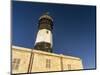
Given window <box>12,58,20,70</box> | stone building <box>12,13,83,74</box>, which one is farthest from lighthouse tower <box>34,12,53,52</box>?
window <box>12,58,20,70</box>

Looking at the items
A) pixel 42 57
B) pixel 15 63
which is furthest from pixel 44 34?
pixel 15 63

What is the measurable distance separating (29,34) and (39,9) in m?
0.24

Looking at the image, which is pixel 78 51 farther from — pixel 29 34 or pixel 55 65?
pixel 29 34

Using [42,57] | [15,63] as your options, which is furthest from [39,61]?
[15,63]

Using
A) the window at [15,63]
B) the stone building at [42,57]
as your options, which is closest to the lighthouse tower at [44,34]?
the stone building at [42,57]

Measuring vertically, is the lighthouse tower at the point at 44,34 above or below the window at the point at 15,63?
above

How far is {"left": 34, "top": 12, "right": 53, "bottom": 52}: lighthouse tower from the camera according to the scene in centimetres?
239

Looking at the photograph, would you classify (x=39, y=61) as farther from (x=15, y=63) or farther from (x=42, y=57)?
(x=15, y=63)

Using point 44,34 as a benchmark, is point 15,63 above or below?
below

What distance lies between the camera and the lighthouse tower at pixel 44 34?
2.39 m

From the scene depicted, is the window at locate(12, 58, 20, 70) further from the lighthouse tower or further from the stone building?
the lighthouse tower

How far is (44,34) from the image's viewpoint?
7.88ft

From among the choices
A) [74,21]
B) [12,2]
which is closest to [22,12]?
[12,2]

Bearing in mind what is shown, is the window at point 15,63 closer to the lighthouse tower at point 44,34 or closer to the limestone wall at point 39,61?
the limestone wall at point 39,61
